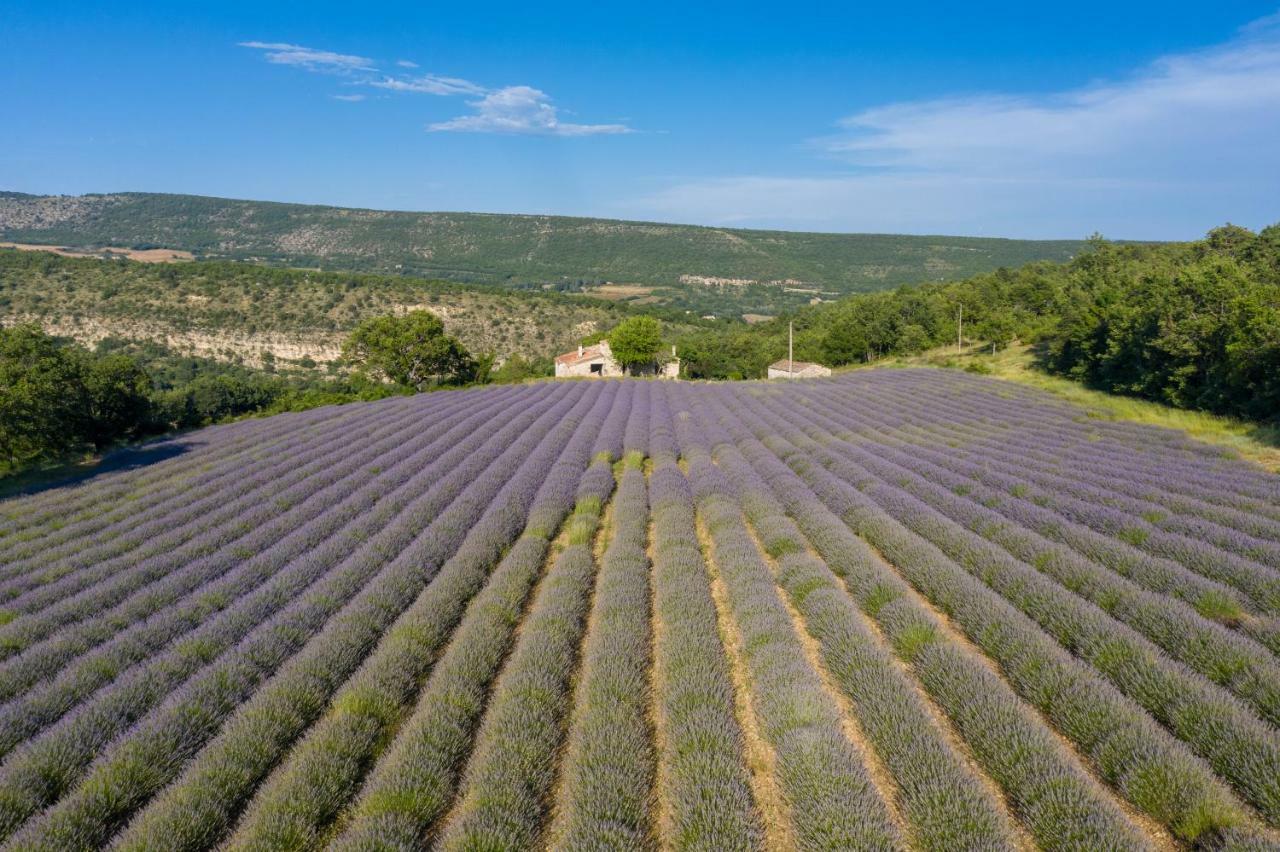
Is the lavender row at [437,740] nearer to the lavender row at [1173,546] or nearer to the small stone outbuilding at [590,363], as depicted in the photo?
the lavender row at [1173,546]

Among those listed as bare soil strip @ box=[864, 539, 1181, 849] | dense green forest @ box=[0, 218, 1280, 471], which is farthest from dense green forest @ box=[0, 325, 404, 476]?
bare soil strip @ box=[864, 539, 1181, 849]

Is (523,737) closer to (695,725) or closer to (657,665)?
(695,725)

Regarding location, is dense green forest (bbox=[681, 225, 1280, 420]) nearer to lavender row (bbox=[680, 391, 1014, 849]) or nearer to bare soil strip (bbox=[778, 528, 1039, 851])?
lavender row (bbox=[680, 391, 1014, 849])

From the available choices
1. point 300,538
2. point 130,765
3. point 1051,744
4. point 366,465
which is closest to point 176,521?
point 300,538

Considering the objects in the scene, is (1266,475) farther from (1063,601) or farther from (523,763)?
(523,763)

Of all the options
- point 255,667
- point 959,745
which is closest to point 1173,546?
point 959,745

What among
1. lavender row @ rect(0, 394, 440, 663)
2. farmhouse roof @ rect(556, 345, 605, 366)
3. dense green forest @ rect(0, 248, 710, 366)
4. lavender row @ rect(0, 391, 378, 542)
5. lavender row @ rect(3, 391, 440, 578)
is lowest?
farmhouse roof @ rect(556, 345, 605, 366)
